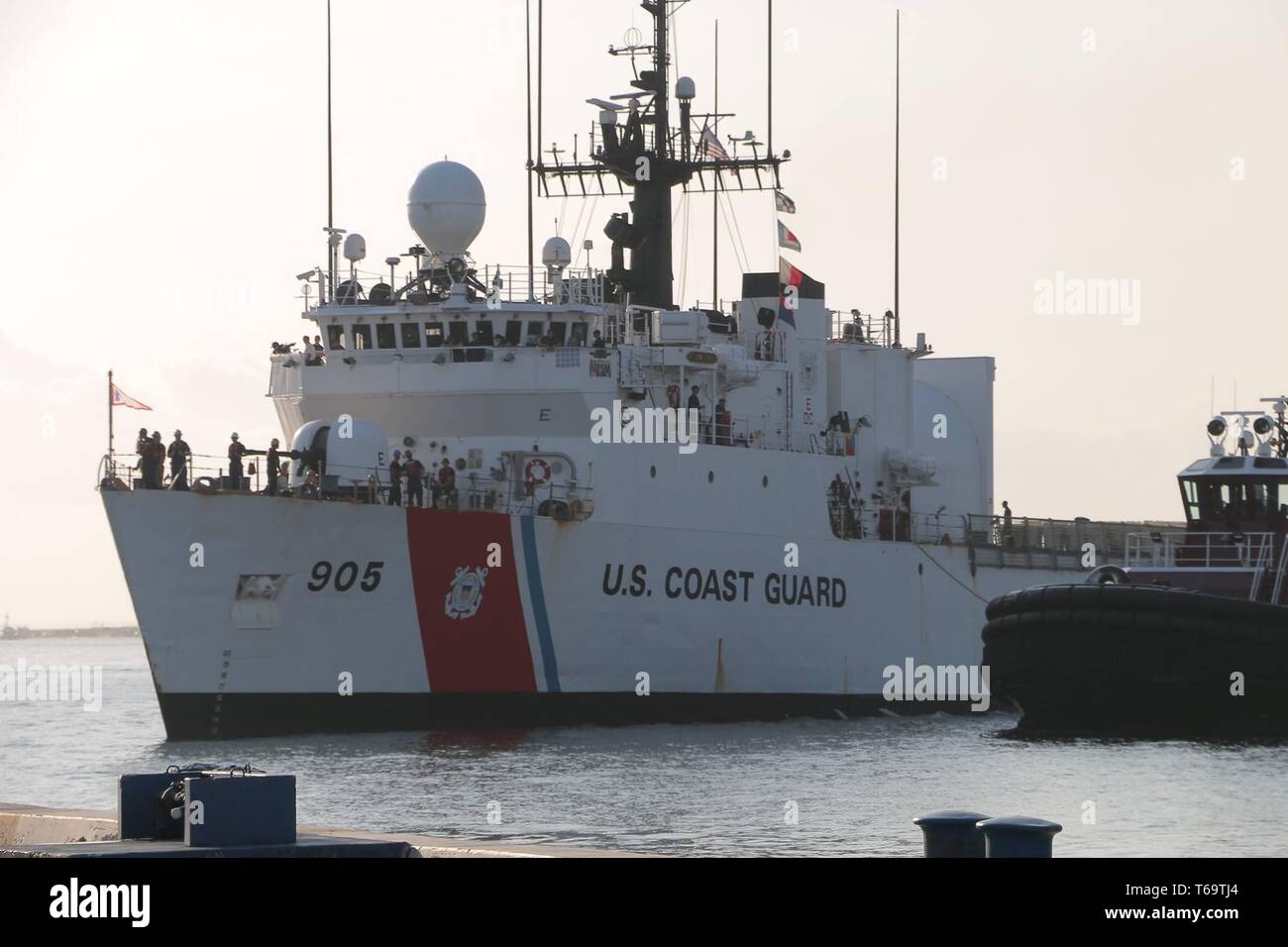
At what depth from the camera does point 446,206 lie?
3156 centimetres

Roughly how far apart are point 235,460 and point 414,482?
2.33m

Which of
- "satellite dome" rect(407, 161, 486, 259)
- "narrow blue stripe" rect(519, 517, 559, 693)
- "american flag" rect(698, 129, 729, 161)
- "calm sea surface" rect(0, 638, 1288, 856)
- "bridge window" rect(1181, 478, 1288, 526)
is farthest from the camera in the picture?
"american flag" rect(698, 129, 729, 161)

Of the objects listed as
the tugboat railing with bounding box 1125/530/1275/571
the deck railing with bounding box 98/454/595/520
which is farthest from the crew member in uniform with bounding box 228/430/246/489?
the tugboat railing with bounding box 1125/530/1275/571

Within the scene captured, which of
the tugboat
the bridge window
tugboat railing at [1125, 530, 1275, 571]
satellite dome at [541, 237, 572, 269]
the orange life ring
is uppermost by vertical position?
satellite dome at [541, 237, 572, 269]

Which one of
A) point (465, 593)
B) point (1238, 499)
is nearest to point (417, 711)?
point (465, 593)

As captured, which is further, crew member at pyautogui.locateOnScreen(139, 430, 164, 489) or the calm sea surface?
crew member at pyautogui.locateOnScreen(139, 430, 164, 489)

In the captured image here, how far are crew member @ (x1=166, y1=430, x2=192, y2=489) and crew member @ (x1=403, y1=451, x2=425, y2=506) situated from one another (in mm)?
2844

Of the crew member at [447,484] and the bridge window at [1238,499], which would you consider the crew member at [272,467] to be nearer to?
the crew member at [447,484]

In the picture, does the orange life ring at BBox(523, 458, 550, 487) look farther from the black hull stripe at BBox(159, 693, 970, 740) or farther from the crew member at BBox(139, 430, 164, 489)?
the crew member at BBox(139, 430, 164, 489)

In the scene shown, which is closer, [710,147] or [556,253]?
[556,253]

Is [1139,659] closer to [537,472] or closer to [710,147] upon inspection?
[537,472]

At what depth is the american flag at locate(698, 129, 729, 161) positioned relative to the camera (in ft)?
118
